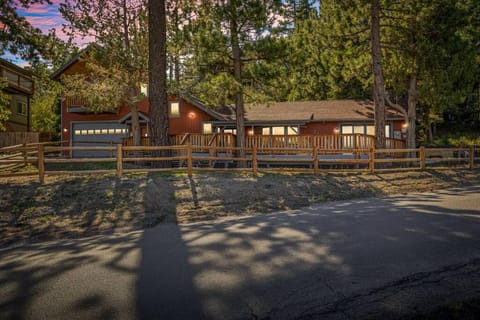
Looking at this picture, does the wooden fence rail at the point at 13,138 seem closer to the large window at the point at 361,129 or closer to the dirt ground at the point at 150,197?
the dirt ground at the point at 150,197

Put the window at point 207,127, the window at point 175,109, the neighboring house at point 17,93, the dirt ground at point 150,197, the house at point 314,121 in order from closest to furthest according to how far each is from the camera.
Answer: the dirt ground at point 150,197
the house at point 314,121
the window at point 207,127
the window at point 175,109
the neighboring house at point 17,93

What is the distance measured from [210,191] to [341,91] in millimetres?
30014

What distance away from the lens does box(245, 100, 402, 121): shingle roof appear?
25.5 metres

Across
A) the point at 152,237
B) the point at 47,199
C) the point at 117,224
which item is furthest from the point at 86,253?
the point at 47,199

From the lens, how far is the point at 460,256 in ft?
17.5

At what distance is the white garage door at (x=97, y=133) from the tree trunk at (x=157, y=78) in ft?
48.8

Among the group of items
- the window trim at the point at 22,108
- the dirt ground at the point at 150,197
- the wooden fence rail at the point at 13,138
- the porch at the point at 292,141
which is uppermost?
the window trim at the point at 22,108

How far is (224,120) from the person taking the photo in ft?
84.1

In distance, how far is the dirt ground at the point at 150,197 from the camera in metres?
8.53

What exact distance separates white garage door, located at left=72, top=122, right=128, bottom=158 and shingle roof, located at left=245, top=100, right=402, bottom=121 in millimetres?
10203

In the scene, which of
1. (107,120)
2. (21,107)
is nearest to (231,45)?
(107,120)

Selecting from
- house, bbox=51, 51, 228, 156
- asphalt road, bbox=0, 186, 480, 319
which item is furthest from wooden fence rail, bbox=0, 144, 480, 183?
asphalt road, bbox=0, 186, 480, 319

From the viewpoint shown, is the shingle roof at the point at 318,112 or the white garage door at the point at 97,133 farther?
the white garage door at the point at 97,133

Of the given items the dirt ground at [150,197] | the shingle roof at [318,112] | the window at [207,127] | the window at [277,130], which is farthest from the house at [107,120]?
the dirt ground at [150,197]
